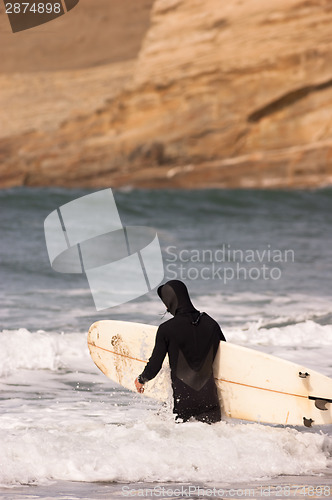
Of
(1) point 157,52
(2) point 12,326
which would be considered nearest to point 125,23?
(1) point 157,52

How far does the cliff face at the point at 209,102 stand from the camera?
2752cm

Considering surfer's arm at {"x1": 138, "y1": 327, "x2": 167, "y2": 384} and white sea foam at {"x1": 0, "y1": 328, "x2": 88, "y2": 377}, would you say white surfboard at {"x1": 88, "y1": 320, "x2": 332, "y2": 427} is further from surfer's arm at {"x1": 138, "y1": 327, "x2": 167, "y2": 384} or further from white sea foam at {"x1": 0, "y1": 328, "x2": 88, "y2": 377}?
white sea foam at {"x1": 0, "y1": 328, "x2": 88, "y2": 377}

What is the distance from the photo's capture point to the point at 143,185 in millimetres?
26859

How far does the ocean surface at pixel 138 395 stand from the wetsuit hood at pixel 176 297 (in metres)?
0.66

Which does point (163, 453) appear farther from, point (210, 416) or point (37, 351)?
point (37, 351)

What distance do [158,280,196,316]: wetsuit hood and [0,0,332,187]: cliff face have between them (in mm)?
22835

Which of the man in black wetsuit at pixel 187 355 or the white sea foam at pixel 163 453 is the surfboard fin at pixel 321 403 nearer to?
the white sea foam at pixel 163 453

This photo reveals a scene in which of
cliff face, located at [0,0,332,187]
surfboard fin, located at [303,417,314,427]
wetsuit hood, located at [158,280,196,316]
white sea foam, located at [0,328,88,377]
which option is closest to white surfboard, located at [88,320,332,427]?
surfboard fin, located at [303,417,314,427]

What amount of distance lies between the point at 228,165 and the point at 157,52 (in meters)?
5.31

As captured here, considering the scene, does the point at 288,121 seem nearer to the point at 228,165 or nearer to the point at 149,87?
the point at 228,165

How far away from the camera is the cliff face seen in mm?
27516

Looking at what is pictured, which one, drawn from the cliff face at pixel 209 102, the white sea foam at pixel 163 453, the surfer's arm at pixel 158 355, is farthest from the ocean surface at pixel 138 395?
the cliff face at pixel 209 102

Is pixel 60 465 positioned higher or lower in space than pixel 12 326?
higher

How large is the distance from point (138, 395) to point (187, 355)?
5.01 feet
